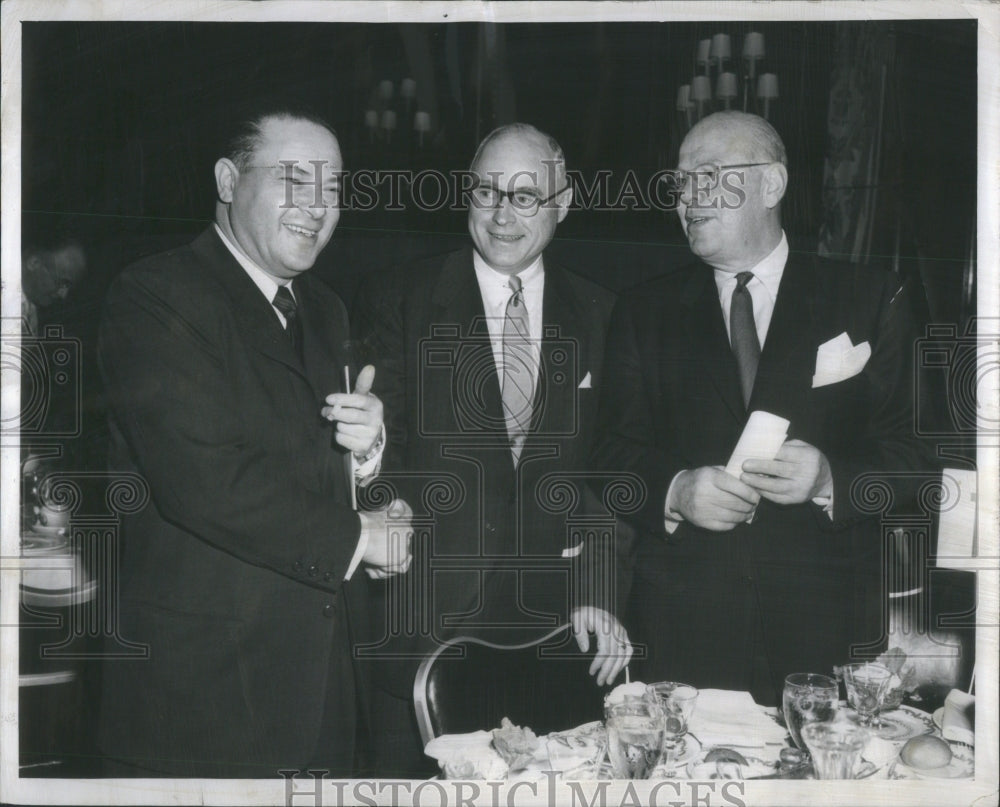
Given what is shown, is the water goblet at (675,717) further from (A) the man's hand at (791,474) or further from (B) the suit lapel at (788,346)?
(B) the suit lapel at (788,346)

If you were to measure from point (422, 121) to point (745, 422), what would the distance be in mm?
970

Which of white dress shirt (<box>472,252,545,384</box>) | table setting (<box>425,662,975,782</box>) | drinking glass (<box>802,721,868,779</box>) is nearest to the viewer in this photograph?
drinking glass (<box>802,721,868,779</box>)

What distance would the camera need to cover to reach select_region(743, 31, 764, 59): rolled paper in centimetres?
221

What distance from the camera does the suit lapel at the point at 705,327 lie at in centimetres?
222

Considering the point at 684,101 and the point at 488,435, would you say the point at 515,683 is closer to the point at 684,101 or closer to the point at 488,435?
the point at 488,435

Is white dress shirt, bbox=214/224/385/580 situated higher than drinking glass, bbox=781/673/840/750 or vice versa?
white dress shirt, bbox=214/224/385/580

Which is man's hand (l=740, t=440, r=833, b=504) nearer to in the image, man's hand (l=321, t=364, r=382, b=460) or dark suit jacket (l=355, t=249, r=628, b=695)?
dark suit jacket (l=355, t=249, r=628, b=695)

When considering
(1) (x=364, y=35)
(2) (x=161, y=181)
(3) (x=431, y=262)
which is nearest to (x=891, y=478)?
(3) (x=431, y=262)

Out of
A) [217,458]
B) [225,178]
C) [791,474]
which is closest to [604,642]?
[791,474]

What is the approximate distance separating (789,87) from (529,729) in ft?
5.00

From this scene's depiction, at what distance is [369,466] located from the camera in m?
2.19

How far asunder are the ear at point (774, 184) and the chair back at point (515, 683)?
1.04 meters

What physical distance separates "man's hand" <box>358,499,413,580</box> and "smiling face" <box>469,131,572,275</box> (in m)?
0.58
